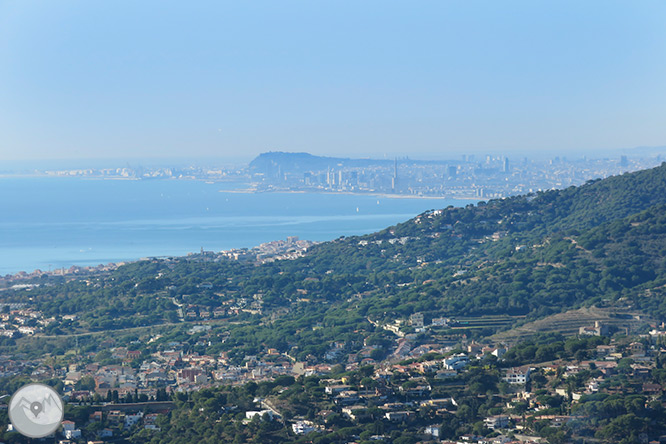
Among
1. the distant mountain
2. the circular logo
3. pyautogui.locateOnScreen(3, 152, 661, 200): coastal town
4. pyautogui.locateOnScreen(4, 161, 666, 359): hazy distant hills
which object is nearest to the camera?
the circular logo

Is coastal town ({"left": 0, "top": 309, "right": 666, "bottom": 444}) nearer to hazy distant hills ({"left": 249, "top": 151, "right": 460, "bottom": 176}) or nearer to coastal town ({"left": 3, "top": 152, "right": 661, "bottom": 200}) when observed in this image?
coastal town ({"left": 3, "top": 152, "right": 661, "bottom": 200})

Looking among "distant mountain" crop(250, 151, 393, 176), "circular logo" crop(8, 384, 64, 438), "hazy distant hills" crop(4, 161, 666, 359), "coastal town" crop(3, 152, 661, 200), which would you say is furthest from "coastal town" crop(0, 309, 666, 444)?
"distant mountain" crop(250, 151, 393, 176)

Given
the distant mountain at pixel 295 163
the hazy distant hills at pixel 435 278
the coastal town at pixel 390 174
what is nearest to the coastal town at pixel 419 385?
the hazy distant hills at pixel 435 278

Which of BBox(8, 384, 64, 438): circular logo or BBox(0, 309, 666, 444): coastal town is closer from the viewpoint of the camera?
BBox(8, 384, 64, 438): circular logo

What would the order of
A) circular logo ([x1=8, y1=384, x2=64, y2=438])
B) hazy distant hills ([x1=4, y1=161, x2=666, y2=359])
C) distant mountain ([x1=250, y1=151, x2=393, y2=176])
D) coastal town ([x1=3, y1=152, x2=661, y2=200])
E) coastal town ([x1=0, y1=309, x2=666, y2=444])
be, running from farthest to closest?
distant mountain ([x1=250, y1=151, x2=393, y2=176])
coastal town ([x1=3, y1=152, x2=661, y2=200])
hazy distant hills ([x1=4, y1=161, x2=666, y2=359])
coastal town ([x1=0, y1=309, x2=666, y2=444])
circular logo ([x1=8, y1=384, x2=64, y2=438])

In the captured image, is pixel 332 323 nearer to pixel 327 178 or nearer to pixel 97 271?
pixel 97 271

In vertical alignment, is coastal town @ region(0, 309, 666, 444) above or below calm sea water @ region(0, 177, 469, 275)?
above

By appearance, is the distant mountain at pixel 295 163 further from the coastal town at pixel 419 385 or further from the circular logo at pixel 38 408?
the circular logo at pixel 38 408

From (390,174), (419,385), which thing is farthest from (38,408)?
(390,174)

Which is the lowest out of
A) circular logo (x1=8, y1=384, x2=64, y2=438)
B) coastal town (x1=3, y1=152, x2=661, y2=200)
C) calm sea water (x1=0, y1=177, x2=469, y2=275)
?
calm sea water (x1=0, y1=177, x2=469, y2=275)
